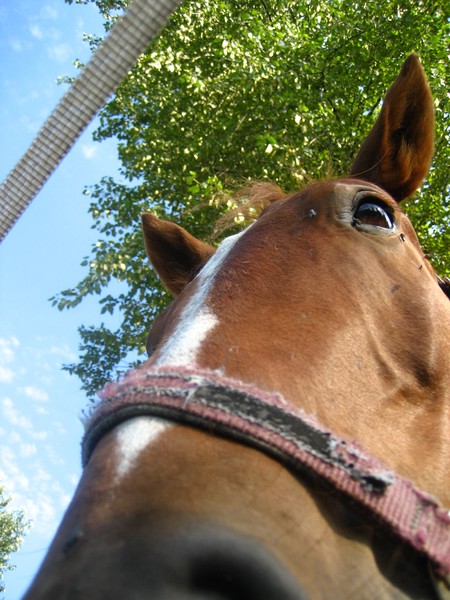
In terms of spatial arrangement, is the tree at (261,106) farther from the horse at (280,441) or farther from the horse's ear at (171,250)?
the horse at (280,441)

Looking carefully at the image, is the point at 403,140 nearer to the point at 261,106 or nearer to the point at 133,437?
the point at 133,437

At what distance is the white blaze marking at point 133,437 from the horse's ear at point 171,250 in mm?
1733

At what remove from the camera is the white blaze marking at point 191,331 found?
124cm

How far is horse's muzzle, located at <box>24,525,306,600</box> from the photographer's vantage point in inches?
30.9

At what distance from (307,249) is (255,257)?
18 cm

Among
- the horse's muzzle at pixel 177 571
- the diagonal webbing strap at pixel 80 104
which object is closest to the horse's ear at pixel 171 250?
the diagonal webbing strap at pixel 80 104

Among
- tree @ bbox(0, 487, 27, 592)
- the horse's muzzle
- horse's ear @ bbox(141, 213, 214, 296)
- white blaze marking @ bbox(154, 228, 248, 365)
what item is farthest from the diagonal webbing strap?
tree @ bbox(0, 487, 27, 592)

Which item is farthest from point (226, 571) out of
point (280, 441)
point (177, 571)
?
point (280, 441)

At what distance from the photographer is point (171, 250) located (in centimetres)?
284

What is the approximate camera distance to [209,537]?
84cm

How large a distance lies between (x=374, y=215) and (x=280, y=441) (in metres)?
1.18

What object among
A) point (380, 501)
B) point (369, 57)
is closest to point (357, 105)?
point (369, 57)

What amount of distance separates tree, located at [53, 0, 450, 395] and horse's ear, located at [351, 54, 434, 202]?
4.18 m

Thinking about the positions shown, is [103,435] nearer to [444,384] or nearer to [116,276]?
[444,384]
